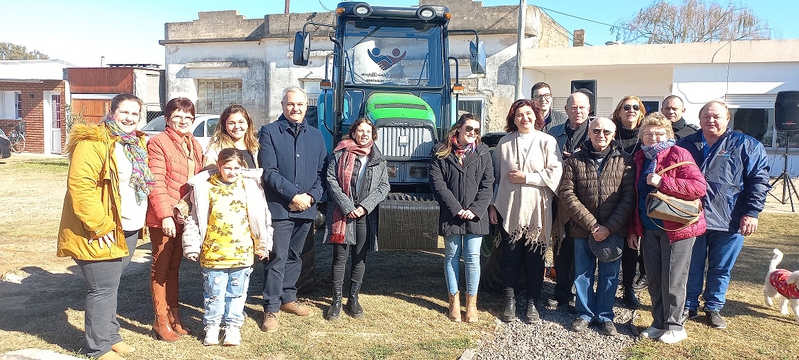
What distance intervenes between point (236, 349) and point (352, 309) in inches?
42.2

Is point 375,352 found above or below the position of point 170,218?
below

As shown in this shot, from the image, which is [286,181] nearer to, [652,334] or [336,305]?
[336,305]

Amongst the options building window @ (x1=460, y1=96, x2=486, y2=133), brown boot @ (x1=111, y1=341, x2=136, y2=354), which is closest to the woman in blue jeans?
brown boot @ (x1=111, y1=341, x2=136, y2=354)

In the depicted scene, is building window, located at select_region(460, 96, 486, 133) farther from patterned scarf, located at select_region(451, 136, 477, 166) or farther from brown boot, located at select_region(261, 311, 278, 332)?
brown boot, located at select_region(261, 311, 278, 332)

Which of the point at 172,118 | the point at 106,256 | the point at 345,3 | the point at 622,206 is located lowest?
the point at 106,256

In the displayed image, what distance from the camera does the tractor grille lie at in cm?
554

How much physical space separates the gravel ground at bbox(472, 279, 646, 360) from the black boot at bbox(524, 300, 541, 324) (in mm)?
48

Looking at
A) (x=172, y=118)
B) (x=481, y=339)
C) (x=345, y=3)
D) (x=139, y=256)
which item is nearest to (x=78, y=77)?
(x=139, y=256)

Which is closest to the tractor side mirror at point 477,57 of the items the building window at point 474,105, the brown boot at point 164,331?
the brown boot at point 164,331

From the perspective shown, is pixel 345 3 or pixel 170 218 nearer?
pixel 170 218

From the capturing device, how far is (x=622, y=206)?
14.8 ft

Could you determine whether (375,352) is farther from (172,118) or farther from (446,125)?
(446,125)

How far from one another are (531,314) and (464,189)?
119cm

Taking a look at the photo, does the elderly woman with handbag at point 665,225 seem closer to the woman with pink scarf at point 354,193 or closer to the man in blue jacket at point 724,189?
the man in blue jacket at point 724,189
